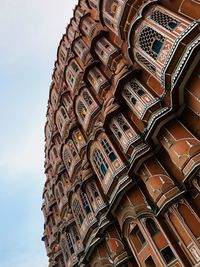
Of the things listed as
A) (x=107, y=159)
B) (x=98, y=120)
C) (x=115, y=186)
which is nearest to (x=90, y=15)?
(x=98, y=120)

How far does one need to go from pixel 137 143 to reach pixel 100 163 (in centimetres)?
476

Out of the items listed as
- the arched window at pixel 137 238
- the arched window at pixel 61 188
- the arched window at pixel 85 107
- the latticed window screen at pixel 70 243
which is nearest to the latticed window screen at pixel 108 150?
the arched window at pixel 85 107

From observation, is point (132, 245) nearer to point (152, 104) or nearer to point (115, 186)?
point (115, 186)

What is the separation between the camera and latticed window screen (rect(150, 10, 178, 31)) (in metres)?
17.6

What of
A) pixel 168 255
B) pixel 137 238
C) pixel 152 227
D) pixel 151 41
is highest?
pixel 151 41

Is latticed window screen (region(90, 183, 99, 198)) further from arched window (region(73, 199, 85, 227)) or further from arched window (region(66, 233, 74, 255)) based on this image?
arched window (region(66, 233, 74, 255))

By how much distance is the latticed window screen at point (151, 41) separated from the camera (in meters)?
18.3

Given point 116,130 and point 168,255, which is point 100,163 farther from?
point 168,255

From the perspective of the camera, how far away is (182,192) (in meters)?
16.6

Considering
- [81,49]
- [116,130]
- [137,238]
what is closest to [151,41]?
[116,130]

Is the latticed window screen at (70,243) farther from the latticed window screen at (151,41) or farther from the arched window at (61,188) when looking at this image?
the latticed window screen at (151,41)

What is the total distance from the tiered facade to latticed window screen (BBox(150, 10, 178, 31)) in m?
0.06

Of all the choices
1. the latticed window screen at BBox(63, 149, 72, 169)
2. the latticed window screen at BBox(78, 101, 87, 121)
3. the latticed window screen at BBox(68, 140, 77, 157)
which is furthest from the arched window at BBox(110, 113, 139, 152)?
the latticed window screen at BBox(63, 149, 72, 169)

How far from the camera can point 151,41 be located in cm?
1908
